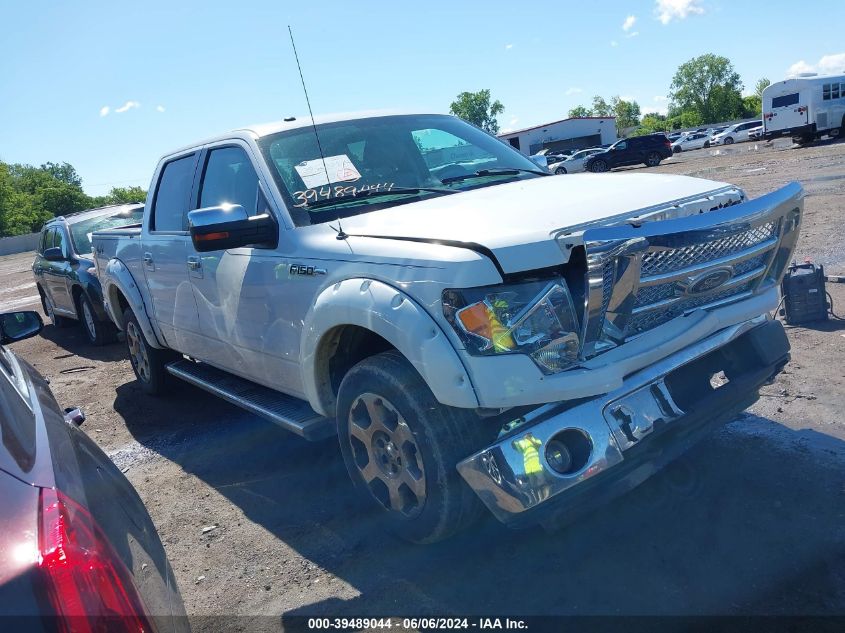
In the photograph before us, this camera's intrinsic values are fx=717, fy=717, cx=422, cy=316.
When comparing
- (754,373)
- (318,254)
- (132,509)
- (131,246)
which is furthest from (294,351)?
(131,246)

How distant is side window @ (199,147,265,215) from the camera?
412 cm

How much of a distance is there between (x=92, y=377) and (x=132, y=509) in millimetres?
6694

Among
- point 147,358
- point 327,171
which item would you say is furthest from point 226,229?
point 147,358

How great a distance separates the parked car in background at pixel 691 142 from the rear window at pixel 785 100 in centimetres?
1968

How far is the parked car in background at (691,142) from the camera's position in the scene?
5216cm

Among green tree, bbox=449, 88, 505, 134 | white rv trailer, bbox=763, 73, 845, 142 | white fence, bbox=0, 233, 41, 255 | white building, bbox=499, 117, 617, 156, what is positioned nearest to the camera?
white rv trailer, bbox=763, 73, 845, 142

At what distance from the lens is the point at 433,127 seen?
4566 mm

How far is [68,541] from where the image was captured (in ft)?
4.43

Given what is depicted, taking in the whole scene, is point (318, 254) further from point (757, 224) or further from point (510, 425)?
point (757, 224)

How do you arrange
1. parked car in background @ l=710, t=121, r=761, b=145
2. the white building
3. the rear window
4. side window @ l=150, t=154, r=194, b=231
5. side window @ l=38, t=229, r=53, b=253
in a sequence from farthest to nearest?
the white building
parked car in background @ l=710, t=121, r=761, b=145
the rear window
side window @ l=38, t=229, r=53, b=253
side window @ l=150, t=154, r=194, b=231

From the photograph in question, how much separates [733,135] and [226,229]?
53.5 m

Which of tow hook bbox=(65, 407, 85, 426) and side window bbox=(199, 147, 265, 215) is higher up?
side window bbox=(199, 147, 265, 215)

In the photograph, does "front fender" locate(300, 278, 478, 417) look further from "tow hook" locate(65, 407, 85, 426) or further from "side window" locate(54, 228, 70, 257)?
"side window" locate(54, 228, 70, 257)

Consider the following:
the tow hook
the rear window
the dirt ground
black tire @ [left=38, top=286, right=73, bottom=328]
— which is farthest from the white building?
A: the tow hook
